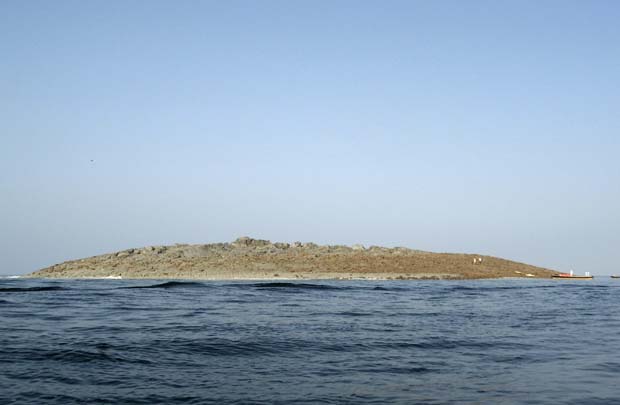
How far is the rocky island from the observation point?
6812 cm

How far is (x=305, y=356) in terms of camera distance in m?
15.8

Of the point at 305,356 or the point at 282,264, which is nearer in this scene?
the point at 305,356

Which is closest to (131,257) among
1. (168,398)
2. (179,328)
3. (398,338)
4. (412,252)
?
(412,252)

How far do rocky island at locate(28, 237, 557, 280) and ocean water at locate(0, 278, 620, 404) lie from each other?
3819cm

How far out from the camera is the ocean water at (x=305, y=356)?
1131 cm

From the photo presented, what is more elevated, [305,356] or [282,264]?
[282,264]

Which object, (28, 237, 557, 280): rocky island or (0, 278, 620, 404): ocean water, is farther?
(28, 237, 557, 280): rocky island

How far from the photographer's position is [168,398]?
10.9m

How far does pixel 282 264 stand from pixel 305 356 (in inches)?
2192

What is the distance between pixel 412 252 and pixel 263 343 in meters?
67.3

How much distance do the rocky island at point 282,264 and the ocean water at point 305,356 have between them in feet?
125

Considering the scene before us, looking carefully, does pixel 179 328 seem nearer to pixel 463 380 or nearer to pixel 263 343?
pixel 263 343

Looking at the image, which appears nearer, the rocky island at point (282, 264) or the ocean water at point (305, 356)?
the ocean water at point (305, 356)

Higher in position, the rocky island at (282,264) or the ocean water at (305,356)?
the rocky island at (282,264)
